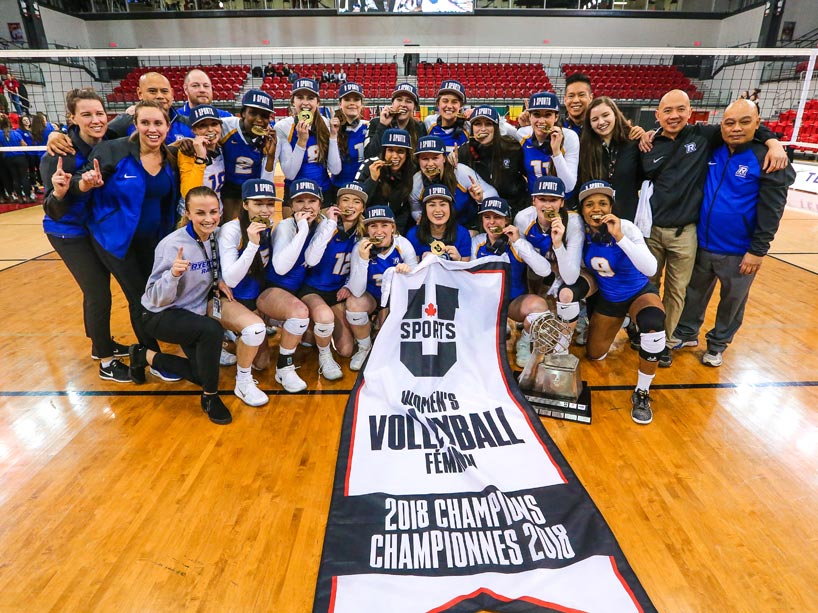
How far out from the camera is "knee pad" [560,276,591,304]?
3.51 metres

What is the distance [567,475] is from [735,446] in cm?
115

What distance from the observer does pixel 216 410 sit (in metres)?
3.12

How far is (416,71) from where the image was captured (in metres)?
16.1

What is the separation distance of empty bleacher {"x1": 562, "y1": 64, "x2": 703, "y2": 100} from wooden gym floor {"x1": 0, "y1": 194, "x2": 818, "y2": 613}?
49.2 ft

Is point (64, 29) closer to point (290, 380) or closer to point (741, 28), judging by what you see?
point (290, 380)

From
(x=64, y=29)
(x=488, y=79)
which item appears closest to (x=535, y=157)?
(x=488, y=79)

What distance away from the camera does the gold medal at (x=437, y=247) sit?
11.8 ft

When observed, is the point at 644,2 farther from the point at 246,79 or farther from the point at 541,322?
the point at 541,322

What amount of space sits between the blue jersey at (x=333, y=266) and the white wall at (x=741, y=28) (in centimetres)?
1955

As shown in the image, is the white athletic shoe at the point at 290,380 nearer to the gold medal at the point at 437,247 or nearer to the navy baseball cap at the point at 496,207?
the gold medal at the point at 437,247

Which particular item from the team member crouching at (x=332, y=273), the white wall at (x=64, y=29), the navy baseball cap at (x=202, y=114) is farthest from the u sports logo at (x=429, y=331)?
the white wall at (x=64, y=29)

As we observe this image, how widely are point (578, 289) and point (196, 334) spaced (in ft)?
8.53

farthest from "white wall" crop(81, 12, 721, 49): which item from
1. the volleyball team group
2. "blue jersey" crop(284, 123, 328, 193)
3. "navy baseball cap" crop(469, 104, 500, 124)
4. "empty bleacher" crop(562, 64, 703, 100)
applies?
"navy baseball cap" crop(469, 104, 500, 124)

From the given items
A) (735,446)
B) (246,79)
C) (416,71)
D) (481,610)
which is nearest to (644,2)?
(416,71)
